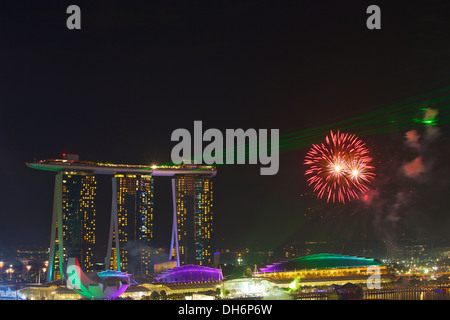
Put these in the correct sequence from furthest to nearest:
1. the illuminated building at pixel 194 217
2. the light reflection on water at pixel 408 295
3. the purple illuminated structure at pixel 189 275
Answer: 1. the illuminated building at pixel 194 217
2. the purple illuminated structure at pixel 189 275
3. the light reflection on water at pixel 408 295

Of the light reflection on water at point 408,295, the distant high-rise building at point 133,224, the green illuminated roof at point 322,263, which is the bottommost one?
the light reflection on water at point 408,295

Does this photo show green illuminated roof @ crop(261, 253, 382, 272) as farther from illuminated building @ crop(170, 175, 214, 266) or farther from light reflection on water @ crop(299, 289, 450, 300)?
light reflection on water @ crop(299, 289, 450, 300)

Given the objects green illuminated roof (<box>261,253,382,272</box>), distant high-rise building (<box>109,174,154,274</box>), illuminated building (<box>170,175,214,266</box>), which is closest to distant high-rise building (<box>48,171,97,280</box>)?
distant high-rise building (<box>109,174,154,274</box>)

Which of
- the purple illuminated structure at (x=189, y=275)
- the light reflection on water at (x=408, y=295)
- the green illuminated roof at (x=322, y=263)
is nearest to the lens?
the light reflection on water at (x=408, y=295)

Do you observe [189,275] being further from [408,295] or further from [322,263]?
[408,295]

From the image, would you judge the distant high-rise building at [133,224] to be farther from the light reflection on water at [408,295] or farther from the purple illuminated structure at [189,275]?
the light reflection on water at [408,295]

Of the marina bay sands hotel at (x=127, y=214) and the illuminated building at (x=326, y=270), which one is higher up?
the marina bay sands hotel at (x=127, y=214)

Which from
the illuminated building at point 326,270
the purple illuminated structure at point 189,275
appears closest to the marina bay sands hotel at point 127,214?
the purple illuminated structure at point 189,275
